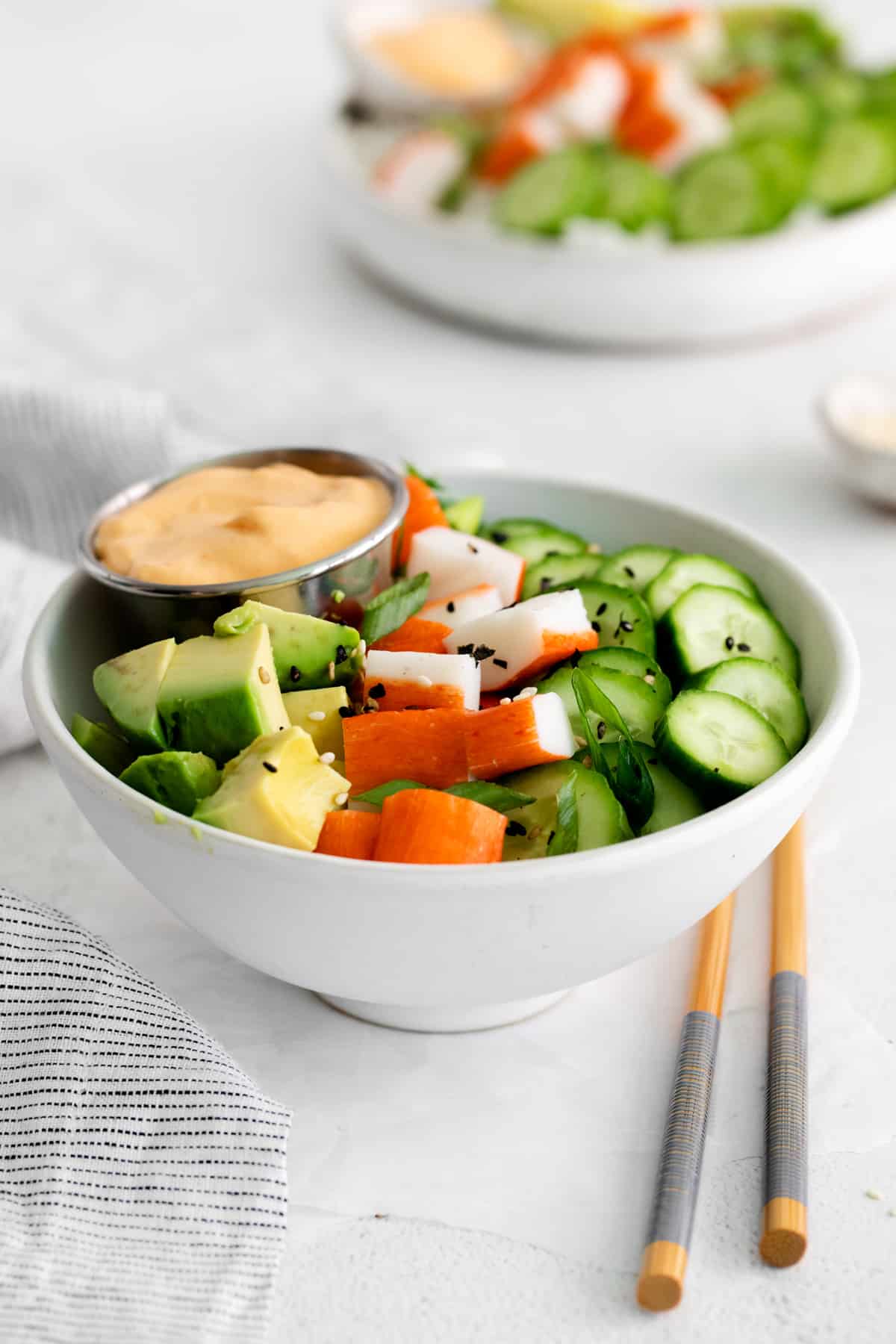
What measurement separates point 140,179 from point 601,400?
5.52 feet

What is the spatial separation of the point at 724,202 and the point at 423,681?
67.9 inches

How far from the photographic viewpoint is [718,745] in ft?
3.48

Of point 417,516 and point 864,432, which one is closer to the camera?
point 417,516

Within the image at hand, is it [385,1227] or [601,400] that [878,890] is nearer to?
[385,1227]

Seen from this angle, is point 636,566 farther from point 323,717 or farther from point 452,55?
point 452,55

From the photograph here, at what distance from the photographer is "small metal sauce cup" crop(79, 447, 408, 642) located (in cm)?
115

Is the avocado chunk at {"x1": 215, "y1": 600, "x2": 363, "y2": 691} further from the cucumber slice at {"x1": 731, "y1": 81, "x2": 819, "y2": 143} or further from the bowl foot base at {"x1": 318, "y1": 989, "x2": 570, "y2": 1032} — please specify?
the cucumber slice at {"x1": 731, "y1": 81, "x2": 819, "y2": 143}

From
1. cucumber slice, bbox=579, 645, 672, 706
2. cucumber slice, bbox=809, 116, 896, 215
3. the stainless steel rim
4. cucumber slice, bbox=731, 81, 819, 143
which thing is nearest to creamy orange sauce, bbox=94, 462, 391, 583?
the stainless steel rim

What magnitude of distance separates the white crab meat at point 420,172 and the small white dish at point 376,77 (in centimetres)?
34

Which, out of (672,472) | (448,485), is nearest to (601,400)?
(672,472)

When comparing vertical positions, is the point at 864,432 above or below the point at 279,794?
below

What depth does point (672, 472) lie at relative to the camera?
2145 millimetres

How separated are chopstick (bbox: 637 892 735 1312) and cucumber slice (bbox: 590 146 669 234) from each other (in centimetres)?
165

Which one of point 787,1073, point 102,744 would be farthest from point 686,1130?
point 102,744
